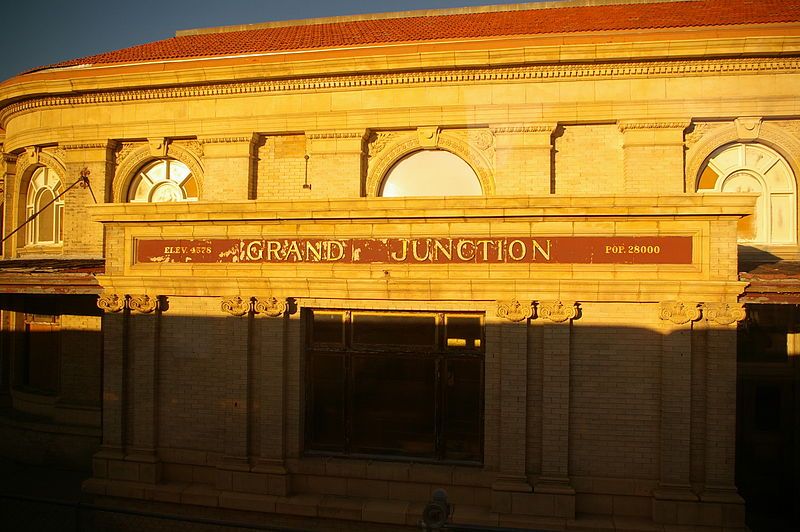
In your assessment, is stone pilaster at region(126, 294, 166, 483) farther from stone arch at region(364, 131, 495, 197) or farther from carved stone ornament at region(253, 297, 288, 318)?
stone arch at region(364, 131, 495, 197)

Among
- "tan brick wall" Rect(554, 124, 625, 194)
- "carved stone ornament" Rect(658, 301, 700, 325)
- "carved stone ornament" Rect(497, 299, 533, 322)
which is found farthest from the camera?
"tan brick wall" Rect(554, 124, 625, 194)

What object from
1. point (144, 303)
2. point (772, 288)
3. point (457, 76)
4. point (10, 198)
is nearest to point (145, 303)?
point (144, 303)

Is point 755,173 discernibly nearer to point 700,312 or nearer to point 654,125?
point 654,125

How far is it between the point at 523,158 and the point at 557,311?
4.53 meters

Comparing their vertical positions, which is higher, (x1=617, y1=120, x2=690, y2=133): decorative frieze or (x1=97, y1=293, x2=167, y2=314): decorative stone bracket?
(x1=617, y1=120, x2=690, y2=133): decorative frieze

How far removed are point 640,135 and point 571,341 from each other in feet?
17.8

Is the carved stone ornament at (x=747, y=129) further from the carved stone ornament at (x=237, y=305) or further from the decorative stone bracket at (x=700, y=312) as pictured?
the carved stone ornament at (x=237, y=305)

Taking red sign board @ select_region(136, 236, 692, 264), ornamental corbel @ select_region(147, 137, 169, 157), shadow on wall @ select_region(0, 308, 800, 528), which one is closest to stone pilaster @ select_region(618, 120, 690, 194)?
red sign board @ select_region(136, 236, 692, 264)

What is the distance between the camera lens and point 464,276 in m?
9.51

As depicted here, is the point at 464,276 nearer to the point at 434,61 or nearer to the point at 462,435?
the point at 462,435

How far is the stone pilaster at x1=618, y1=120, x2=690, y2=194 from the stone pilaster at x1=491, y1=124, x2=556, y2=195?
5.48ft

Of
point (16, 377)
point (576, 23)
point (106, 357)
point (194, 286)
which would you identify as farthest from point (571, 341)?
point (16, 377)

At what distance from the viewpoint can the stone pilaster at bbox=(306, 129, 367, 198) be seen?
13039mm

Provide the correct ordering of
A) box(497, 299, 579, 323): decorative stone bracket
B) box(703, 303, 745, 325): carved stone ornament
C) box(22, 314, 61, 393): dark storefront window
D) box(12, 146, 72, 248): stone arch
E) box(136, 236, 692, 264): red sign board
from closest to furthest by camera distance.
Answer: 1. box(703, 303, 745, 325): carved stone ornament
2. box(136, 236, 692, 264): red sign board
3. box(497, 299, 579, 323): decorative stone bracket
4. box(22, 314, 61, 393): dark storefront window
5. box(12, 146, 72, 248): stone arch
